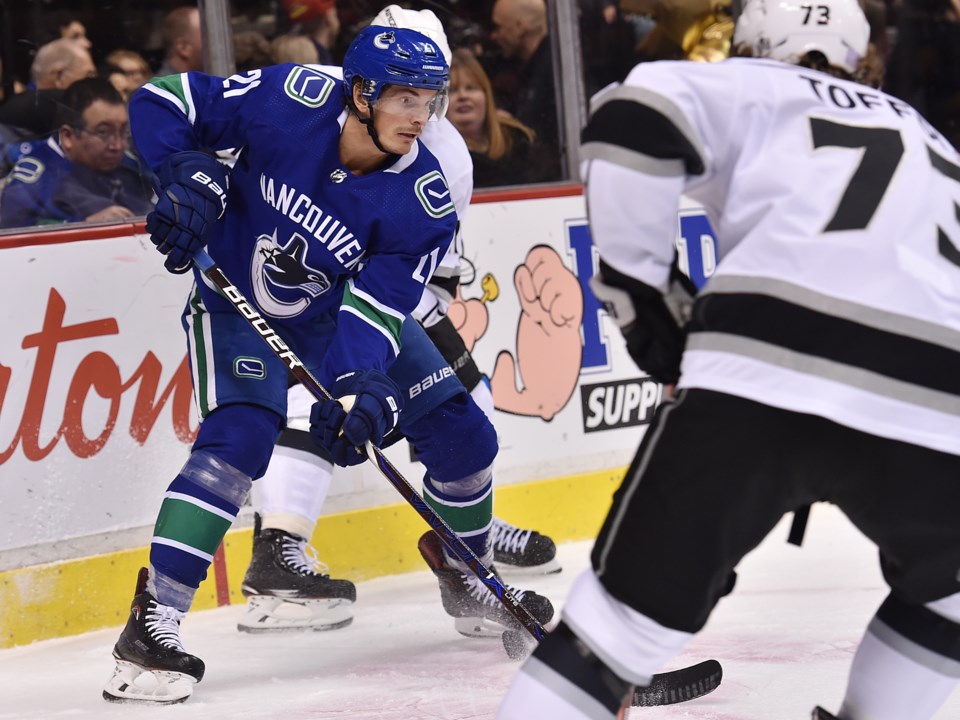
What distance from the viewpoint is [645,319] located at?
164 centimetres

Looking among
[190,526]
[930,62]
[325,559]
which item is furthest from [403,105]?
[930,62]

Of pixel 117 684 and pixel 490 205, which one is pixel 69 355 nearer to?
pixel 117 684

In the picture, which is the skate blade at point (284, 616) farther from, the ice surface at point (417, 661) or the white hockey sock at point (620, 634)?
the white hockey sock at point (620, 634)

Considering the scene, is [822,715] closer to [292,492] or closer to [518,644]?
[518,644]

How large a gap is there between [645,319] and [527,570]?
1.89 meters

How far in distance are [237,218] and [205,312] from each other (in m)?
0.18

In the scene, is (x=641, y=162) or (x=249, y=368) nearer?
(x=641, y=162)

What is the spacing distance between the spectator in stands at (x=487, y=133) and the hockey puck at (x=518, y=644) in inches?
60.0

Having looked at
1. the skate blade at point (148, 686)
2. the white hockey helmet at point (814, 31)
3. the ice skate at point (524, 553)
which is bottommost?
the ice skate at point (524, 553)

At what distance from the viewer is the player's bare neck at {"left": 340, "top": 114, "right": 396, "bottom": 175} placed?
2490 mm

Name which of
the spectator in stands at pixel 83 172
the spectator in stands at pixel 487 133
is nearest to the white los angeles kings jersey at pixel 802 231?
the spectator in stands at pixel 83 172

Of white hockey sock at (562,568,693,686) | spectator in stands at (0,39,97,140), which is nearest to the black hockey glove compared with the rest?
white hockey sock at (562,568,693,686)

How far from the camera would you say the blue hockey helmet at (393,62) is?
2.38 meters

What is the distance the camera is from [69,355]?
3.01 m
